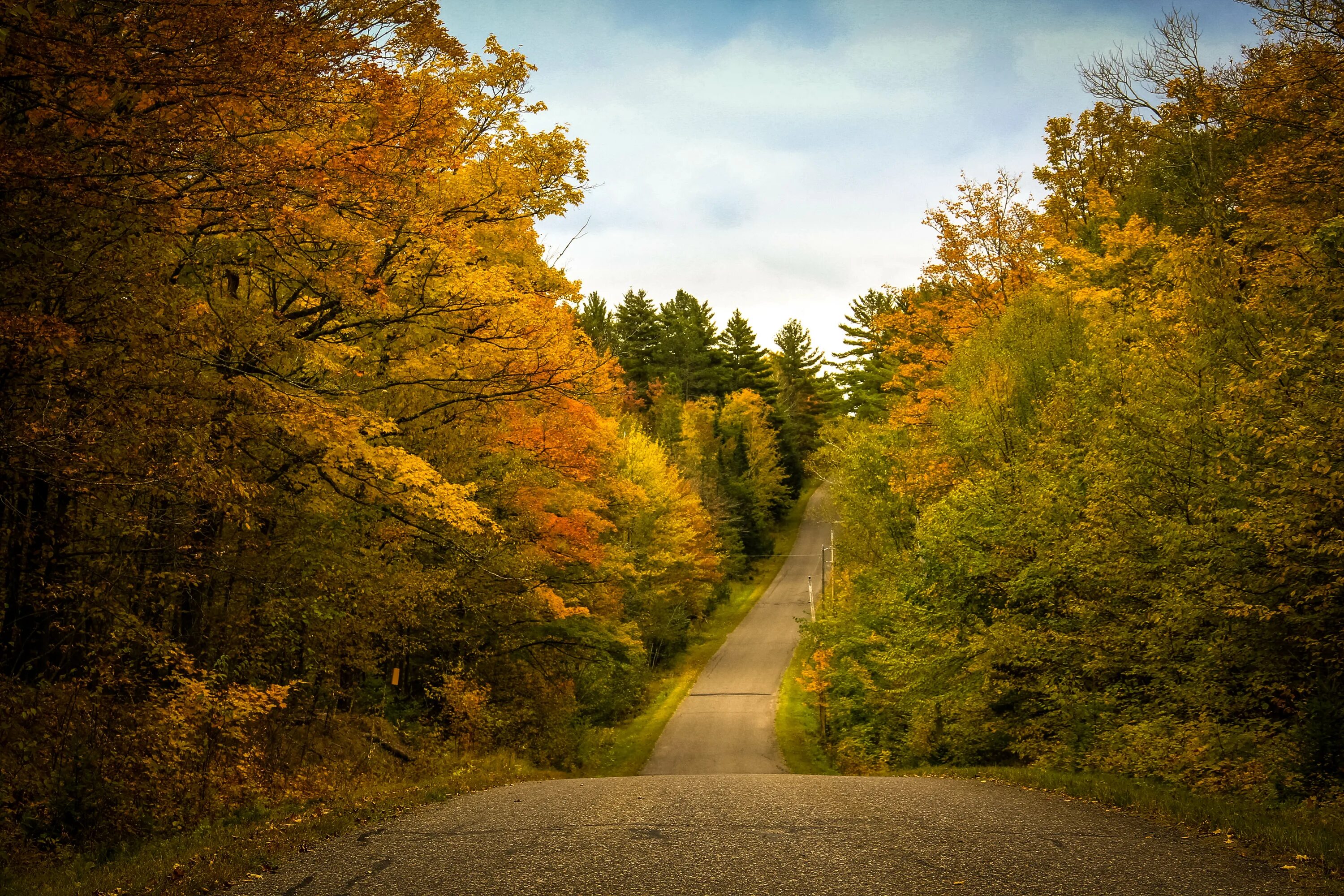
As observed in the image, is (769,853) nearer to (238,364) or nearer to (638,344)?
(238,364)

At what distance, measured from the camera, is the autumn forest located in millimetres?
7930

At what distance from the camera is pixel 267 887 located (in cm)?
636

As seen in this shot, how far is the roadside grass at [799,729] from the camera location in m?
26.5

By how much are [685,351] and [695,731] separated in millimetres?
45423

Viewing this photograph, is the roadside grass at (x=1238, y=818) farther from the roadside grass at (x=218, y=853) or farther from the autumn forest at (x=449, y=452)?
the roadside grass at (x=218, y=853)

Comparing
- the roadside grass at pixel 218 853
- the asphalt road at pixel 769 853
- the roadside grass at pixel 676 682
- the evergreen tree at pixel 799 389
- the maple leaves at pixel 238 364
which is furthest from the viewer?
the evergreen tree at pixel 799 389

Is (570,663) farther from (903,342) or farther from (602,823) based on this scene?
(903,342)

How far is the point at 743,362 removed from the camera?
2904 inches

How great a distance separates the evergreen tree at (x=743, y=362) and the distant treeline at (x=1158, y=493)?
4423 centimetres

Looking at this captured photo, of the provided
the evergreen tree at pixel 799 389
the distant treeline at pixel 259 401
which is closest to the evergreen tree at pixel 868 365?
the evergreen tree at pixel 799 389

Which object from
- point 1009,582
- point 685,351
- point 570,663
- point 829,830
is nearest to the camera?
point 829,830

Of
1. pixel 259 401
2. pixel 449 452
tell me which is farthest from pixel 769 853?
pixel 449 452

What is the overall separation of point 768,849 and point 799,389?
2964 inches

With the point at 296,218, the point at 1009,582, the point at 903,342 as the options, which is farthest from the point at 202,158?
the point at 903,342
